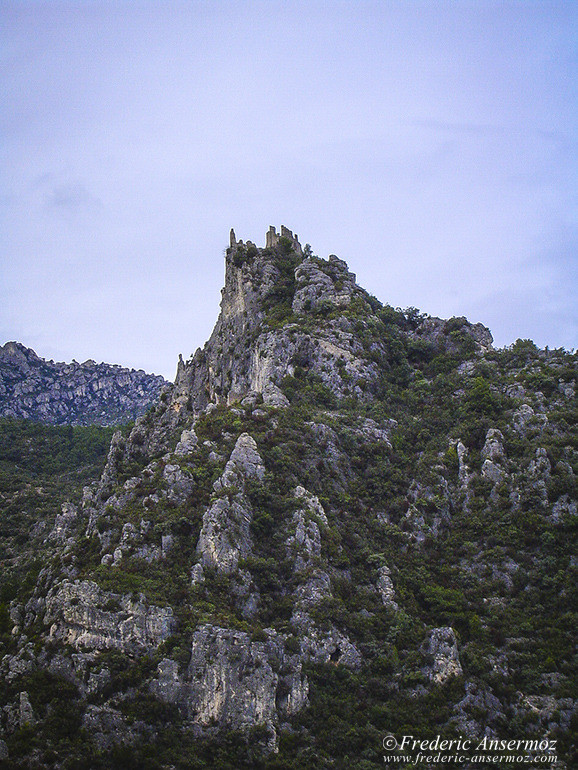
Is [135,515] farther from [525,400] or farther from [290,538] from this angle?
[525,400]

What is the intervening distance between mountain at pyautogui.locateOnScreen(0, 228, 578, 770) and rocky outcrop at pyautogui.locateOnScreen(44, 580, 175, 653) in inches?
5.0

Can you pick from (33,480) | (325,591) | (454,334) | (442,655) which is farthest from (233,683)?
(33,480)

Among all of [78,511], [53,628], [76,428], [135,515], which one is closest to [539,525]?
[135,515]

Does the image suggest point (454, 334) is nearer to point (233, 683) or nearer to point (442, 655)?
point (442, 655)

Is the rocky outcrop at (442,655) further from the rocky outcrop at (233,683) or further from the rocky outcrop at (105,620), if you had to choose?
the rocky outcrop at (105,620)

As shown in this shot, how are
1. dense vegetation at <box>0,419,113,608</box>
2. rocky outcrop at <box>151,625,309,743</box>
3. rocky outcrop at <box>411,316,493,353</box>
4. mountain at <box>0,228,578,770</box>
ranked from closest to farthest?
mountain at <box>0,228,578,770</box> → rocky outcrop at <box>151,625,309,743</box> → dense vegetation at <box>0,419,113,608</box> → rocky outcrop at <box>411,316,493,353</box>

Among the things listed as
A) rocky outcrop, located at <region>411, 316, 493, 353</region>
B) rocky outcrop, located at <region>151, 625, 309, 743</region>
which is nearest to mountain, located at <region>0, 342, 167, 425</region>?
rocky outcrop, located at <region>411, 316, 493, 353</region>

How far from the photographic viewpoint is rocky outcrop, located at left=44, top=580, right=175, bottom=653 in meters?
36.0

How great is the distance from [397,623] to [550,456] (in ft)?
65.6

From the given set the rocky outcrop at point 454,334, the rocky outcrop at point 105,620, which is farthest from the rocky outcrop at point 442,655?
the rocky outcrop at point 454,334

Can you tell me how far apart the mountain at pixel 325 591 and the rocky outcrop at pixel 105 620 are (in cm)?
13

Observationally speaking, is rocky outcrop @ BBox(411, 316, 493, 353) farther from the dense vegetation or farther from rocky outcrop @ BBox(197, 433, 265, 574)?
the dense vegetation

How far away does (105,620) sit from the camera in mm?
36594

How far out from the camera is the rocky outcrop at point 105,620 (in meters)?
36.0
